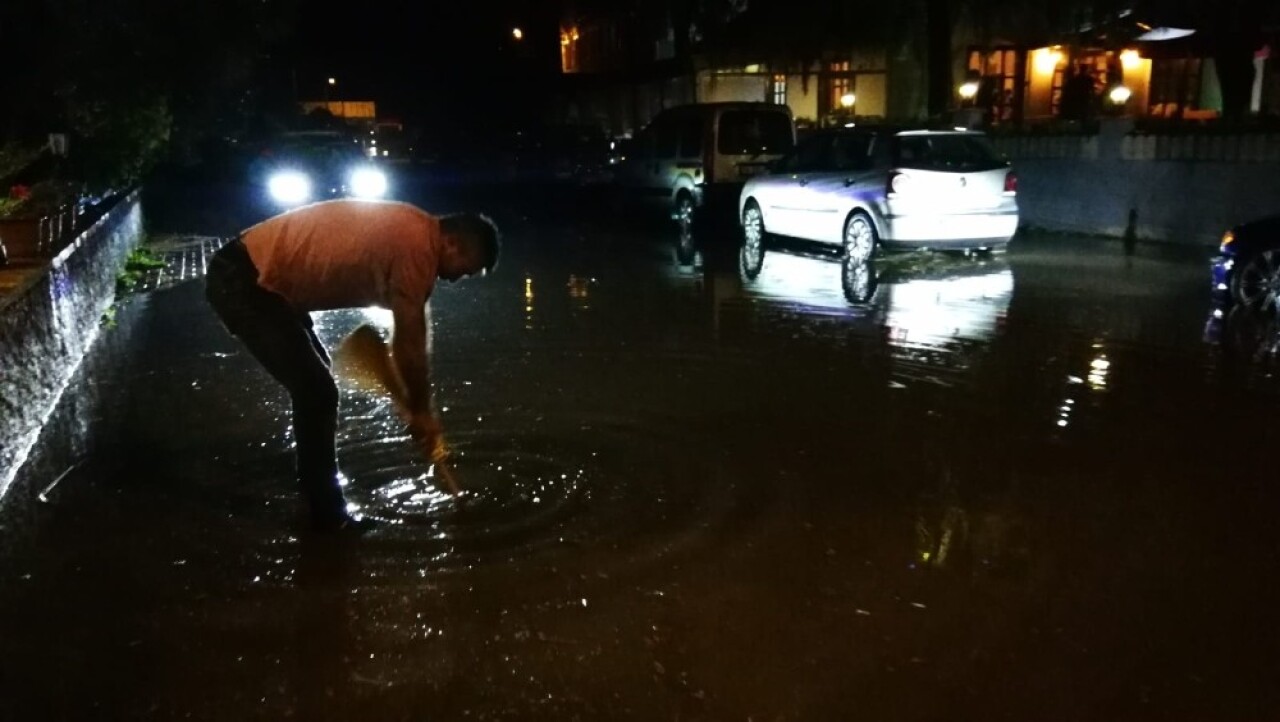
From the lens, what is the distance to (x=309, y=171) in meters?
25.4

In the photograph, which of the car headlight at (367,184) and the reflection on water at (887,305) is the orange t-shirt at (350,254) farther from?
the car headlight at (367,184)

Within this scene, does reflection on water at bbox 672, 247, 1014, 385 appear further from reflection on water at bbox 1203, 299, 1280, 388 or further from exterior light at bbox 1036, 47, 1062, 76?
exterior light at bbox 1036, 47, 1062, 76

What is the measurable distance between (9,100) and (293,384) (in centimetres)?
1599

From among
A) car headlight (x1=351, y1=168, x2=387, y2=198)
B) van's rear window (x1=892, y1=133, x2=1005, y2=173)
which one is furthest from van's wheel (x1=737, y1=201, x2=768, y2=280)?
car headlight (x1=351, y1=168, x2=387, y2=198)

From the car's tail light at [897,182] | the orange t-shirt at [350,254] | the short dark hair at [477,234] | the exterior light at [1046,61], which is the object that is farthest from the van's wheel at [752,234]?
the exterior light at [1046,61]

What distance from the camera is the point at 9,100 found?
1811 centimetres

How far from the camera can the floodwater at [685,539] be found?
390cm

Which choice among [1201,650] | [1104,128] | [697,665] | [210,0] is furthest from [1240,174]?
[210,0]

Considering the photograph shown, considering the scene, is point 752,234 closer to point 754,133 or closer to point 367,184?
point 754,133

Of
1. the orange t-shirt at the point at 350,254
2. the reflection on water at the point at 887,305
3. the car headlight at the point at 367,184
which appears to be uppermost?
the orange t-shirt at the point at 350,254

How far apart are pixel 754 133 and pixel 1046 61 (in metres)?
14.5

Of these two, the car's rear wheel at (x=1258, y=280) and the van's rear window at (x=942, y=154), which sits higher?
the van's rear window at (x=942, y=154)

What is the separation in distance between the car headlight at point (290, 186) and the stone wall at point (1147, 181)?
566 inches

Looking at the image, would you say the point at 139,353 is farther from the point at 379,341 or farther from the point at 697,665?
the point at 697,665
